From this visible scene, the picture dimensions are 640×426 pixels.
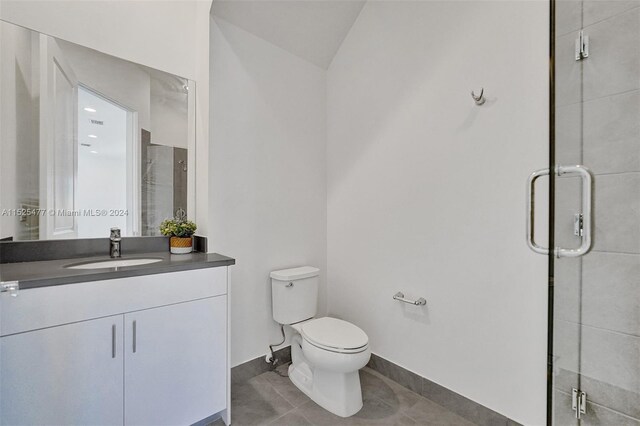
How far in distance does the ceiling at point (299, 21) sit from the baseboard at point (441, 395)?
234cm

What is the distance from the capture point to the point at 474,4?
1622mm

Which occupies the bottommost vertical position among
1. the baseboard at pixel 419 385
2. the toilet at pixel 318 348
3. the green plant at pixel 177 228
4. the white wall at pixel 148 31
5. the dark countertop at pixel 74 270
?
the baseboard at pixel 419 385

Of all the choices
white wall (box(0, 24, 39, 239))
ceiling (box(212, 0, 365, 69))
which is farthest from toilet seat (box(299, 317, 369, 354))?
ceiling (box(212, 0, 365, 69))

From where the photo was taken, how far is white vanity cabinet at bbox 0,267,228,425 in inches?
41.6

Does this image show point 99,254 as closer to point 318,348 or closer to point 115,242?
point 115,242

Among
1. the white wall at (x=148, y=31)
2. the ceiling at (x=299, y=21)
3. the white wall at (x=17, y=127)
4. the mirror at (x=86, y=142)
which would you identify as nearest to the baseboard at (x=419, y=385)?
the white wall at (x=148, y=31)

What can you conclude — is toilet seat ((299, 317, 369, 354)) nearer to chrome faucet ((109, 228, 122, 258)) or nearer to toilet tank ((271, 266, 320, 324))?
toilet tank ((271, 266, 320, 324))

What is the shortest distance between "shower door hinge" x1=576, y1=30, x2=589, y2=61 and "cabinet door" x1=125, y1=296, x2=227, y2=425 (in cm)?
192

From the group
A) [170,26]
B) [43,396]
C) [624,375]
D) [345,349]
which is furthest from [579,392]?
[170,26]

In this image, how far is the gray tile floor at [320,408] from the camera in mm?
1628

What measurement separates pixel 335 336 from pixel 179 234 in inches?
43.3

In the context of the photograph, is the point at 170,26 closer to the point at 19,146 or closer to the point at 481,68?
the point at 19,146

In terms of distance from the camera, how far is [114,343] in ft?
4.01

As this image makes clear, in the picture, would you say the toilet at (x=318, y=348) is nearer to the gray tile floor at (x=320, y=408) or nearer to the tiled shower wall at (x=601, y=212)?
the gray tile floor at (x=320, y=408)
